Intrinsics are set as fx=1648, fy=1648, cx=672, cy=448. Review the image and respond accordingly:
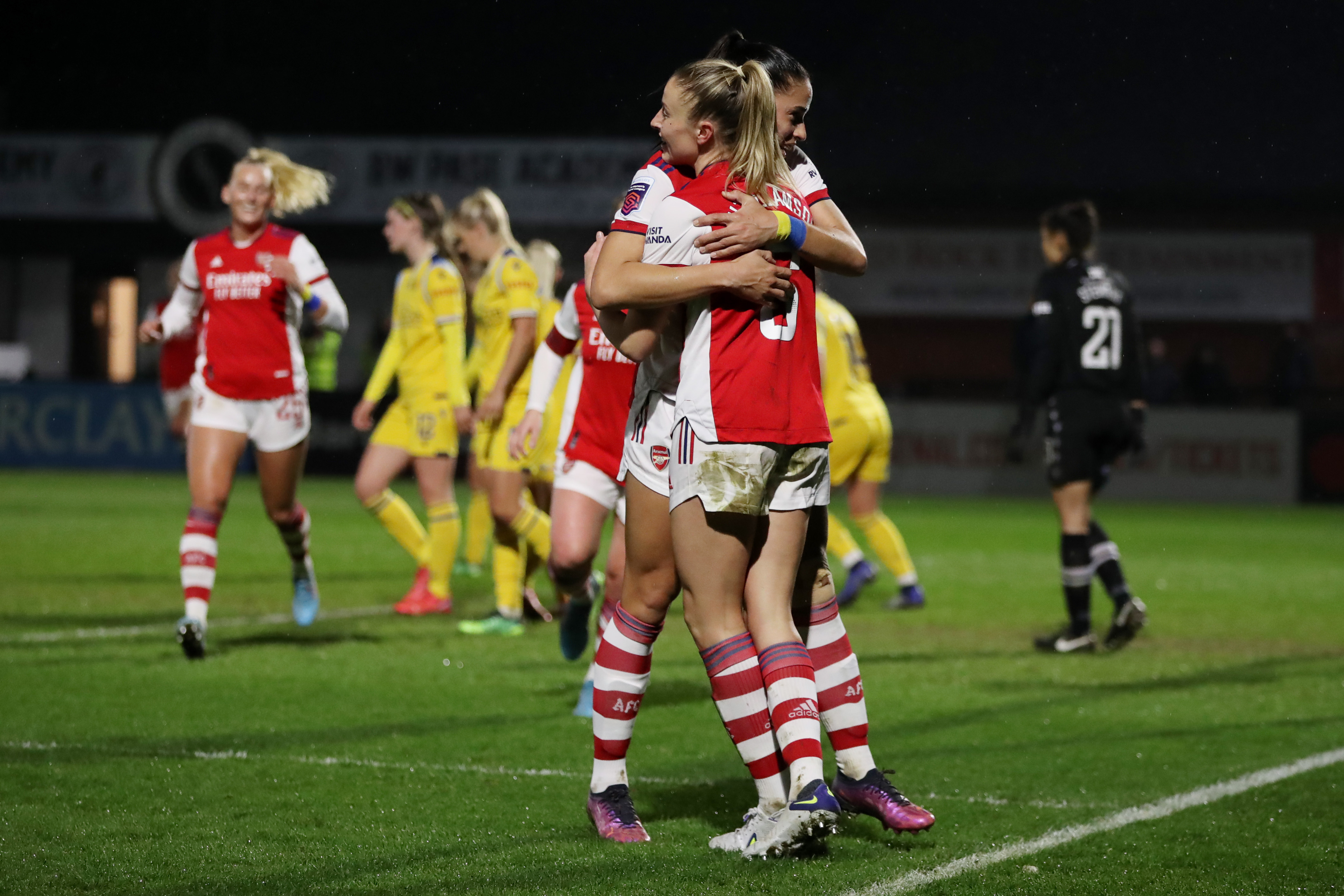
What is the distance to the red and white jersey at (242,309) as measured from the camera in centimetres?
777

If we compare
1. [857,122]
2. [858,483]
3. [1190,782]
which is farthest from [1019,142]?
[1190,782]

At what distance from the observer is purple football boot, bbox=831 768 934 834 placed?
4176 millimetres

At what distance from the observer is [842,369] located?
1023 cm

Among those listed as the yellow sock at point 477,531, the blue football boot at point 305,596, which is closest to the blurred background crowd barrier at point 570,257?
the yellow sock at point 477,531

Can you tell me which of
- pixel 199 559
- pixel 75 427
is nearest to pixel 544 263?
pixel 199 559

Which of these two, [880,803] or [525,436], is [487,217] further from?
[880,803]

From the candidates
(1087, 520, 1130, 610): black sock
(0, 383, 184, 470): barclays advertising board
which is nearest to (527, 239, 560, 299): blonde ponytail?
(1087, 520, 1130, 610): black sock

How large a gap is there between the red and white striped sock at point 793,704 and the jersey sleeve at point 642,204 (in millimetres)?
1104

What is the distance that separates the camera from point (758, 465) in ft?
13.3

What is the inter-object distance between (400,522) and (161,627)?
5.28ft

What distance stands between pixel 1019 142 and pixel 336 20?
43.2 feet

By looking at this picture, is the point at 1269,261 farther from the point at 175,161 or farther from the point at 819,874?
the point at 819,874

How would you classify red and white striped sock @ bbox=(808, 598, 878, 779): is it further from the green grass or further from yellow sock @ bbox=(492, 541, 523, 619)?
yellow sock @ bbox=(492, 541, 523, 619)

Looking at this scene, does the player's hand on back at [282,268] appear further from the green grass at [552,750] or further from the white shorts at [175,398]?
the white shorts at [175,398]
